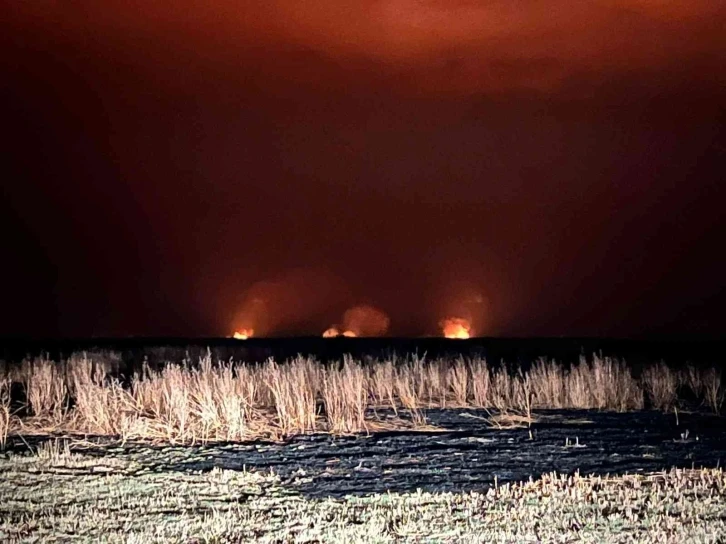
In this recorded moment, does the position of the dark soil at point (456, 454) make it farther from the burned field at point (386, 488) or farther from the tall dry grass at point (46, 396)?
the tall dry grass at point (46, 396)

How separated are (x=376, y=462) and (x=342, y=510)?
2.64 metres

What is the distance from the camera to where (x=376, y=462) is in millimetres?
11211

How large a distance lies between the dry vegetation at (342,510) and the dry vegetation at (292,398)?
A: 9.74 feet

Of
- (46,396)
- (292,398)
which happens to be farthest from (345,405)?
(46,396)

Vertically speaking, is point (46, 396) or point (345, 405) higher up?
point (46, 396)

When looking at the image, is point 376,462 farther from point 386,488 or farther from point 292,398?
point 292,398

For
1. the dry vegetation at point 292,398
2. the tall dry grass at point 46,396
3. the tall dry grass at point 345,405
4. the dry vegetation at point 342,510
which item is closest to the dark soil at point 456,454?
the dry vegetation at point 342,510

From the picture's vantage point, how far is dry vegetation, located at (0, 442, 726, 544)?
7648mm

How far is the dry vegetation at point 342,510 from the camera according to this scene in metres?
7.65

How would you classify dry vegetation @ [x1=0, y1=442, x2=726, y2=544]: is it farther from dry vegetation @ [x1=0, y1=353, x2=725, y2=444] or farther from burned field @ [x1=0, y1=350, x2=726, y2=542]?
dry vegetation @ [x1=0, y1=353, x2=725, y2=444]

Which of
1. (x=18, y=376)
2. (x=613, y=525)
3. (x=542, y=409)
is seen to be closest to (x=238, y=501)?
(x=613, y=525)

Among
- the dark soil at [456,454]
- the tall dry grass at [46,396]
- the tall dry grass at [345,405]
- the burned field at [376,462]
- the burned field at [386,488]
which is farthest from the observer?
the tall dry grass at [46,396]

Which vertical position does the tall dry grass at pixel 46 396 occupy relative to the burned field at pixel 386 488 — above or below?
above

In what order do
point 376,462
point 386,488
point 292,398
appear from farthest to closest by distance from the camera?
point 292,398
point 376,462
point 386,488
